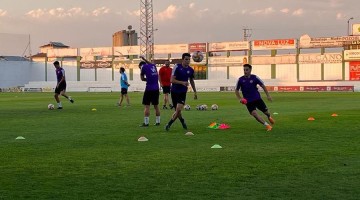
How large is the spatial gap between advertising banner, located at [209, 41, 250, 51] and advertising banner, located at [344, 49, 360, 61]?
15.7 m

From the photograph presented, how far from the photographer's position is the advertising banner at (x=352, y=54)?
7606cm

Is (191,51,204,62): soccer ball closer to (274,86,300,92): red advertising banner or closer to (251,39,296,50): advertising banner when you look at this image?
(251,39,296,50): advertising banner

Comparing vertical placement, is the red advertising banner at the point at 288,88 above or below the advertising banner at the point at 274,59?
below

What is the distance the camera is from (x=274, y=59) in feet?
275

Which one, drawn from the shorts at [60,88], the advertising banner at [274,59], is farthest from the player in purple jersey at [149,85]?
the advertising banner at [274,59]

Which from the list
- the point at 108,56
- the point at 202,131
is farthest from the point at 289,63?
the point at 202,131

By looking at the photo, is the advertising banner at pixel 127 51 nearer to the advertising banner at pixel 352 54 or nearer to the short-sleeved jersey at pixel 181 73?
the advertising banner at pixel 352 54

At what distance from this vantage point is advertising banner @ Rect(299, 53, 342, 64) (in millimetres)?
78688

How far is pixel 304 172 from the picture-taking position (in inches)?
307

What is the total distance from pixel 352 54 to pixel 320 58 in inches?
187

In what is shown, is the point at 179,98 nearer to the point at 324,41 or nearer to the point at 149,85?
the point at 149,85

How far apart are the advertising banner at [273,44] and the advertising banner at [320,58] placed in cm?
258

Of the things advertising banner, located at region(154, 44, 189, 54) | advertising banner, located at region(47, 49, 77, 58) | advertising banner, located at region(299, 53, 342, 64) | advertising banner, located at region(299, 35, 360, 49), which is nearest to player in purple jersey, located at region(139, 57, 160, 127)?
advertising banner, located at region(299, 53, 342, 64)

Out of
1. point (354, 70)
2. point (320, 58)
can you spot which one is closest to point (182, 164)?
point (354, 70)
